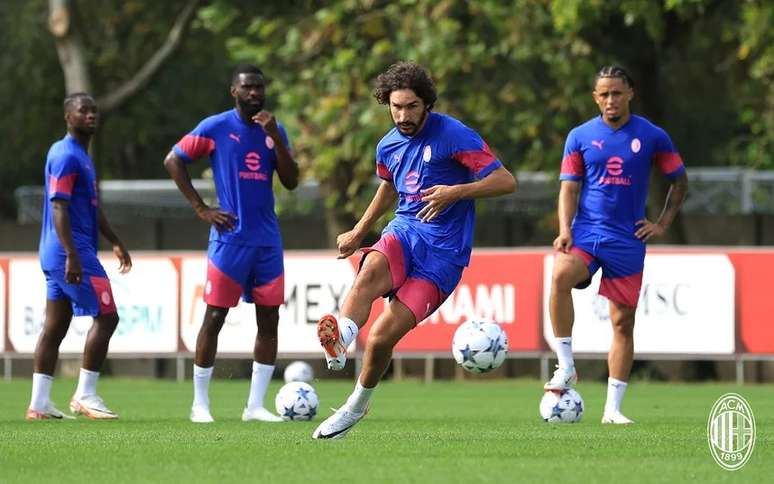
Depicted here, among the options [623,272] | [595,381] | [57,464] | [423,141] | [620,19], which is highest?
[620,19]

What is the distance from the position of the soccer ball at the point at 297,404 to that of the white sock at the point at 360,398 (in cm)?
254

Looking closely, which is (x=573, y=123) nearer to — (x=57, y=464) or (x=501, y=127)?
(x=501, y=127)

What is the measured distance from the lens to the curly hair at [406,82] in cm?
962

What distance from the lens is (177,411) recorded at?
14.2 metres

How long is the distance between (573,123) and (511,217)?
2264 mm

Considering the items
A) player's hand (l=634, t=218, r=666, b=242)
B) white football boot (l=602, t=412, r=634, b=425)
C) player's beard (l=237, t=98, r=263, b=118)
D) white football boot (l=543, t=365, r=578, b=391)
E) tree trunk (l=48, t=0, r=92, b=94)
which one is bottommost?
white football boot (l=602, t=412, r=634, b=425)

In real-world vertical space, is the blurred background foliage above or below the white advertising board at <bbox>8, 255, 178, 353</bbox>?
above

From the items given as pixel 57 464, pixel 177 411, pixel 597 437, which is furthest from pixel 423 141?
pixel 177 411

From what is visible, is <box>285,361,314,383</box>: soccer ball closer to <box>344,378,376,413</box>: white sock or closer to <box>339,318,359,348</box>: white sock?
<box>344,378,376,413</box>: white sock

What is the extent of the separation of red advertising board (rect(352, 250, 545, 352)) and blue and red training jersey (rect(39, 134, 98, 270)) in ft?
23.1

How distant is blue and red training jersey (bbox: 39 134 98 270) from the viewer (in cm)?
1247

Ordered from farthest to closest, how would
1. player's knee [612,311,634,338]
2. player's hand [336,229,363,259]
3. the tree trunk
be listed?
the tree trunk, player's knee [612,311,634,338], player's hand [336,229,363,259]

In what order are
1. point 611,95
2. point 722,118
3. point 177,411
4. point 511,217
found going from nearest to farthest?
point 611,95 < point 177,411 < point 511,217 < point 722,118

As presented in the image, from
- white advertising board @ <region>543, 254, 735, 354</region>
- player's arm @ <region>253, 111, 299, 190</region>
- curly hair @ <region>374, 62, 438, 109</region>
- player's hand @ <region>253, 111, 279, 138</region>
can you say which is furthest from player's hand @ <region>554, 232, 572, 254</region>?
white advertising board @ <region>543, 254, 735, 354</region>
